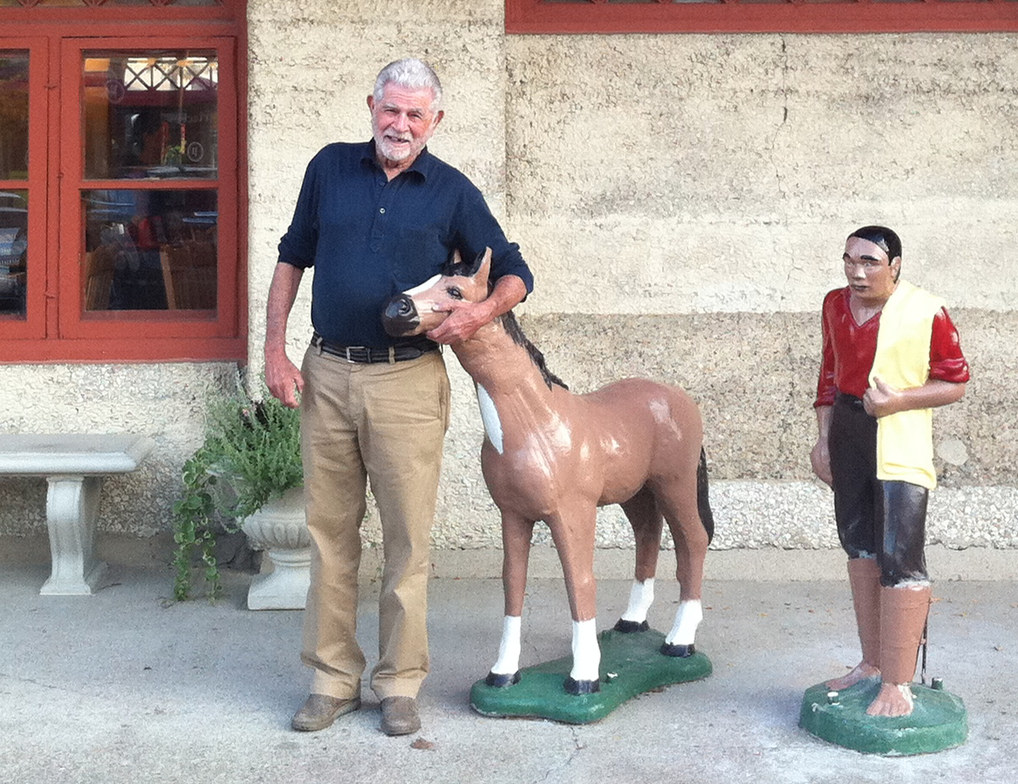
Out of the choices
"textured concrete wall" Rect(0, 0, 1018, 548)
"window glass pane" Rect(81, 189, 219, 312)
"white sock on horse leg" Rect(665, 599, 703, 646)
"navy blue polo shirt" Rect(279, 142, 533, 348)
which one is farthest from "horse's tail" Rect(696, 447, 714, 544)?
"window glass pane" Rect(81, 189, 219, 312)

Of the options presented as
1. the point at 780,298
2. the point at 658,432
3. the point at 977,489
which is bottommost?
the point at 977,489

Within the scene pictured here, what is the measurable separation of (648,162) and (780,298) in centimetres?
88

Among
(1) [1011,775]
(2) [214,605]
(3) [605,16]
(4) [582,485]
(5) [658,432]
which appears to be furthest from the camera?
(3) [605,16]

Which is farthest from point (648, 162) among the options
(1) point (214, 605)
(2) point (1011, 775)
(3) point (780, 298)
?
(2) point (1011, 775)

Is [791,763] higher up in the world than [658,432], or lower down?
lower down

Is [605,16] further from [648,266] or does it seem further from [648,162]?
[648,266]

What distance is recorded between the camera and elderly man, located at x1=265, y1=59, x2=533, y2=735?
4.30m

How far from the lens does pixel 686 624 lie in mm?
4973

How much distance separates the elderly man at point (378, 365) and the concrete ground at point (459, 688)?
240mm

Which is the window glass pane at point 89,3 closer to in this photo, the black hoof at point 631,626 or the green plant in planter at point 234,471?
the green plant in planter at point 234,471

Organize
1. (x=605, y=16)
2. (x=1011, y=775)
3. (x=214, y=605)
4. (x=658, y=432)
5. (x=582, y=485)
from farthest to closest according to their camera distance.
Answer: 1. (x=605, y=16)
2. (x=214, y=605)
3. (x=658, y=432)
4. (x=582, y=485)
5. (x=1011, y=775)

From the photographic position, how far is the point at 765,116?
639 cm

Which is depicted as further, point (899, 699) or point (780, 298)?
point (780, 298)

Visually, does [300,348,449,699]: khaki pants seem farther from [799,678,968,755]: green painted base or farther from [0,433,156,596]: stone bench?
[0,433,156,596]: stone bench
